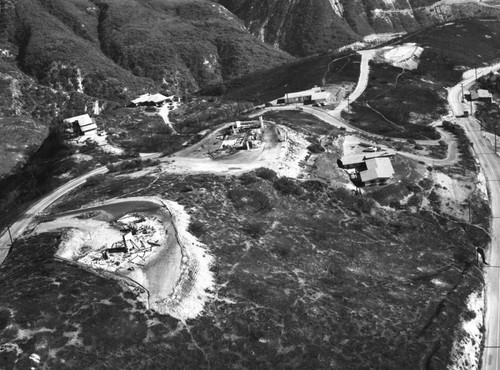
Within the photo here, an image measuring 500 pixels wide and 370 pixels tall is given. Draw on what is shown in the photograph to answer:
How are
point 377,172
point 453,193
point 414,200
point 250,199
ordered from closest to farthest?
1. point 250,199
2. point 414,200
3. point 377,172
4. point 453,193

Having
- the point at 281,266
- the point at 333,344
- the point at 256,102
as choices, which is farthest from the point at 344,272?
the point at 256,102

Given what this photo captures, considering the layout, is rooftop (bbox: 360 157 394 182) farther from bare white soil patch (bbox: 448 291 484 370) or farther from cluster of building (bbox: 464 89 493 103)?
cluster of building (bbox: 464 89 493 103)

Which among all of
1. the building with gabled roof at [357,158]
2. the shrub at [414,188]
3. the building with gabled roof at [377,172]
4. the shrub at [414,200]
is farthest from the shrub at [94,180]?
the shrub at [414,188]

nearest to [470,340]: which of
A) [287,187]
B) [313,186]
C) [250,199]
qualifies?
[313,186]

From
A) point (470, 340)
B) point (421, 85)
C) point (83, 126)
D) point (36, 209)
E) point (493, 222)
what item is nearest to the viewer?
point (470, 340)

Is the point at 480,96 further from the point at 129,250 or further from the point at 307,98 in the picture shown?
the point at 129,250
